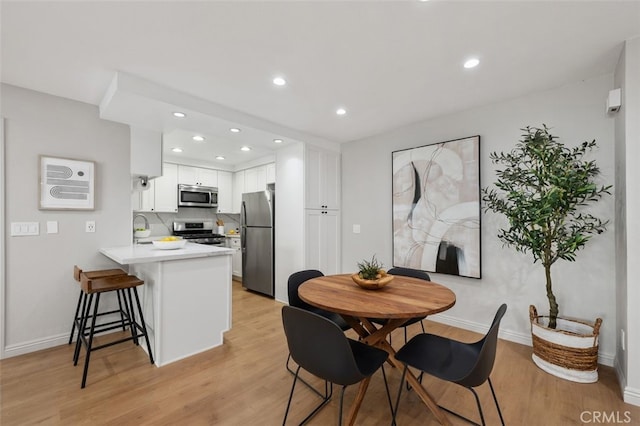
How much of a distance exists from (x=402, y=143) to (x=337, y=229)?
1593mm

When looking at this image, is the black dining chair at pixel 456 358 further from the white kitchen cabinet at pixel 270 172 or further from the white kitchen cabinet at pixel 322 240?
the white kitchen cabinet at pixel 270 172

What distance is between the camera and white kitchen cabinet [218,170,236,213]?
19.3 ft

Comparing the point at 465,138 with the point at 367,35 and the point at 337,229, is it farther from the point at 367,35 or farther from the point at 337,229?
the point at 337,229

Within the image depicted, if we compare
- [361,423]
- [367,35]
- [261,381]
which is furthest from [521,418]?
[367,35]

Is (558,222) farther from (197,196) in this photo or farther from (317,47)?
(197,196)

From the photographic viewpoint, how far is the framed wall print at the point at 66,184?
2.64m

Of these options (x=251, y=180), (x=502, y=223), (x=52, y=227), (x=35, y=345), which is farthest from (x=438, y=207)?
(x=35, y=345)

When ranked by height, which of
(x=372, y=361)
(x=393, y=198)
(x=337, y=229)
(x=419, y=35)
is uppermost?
(x=419, y=35)

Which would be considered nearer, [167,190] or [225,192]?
[167,190]

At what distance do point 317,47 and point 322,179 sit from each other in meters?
2.30

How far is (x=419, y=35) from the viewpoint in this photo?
1.85 metres

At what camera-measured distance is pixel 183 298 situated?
2.49 metres

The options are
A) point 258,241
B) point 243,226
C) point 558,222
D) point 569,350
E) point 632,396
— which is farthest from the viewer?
point 243,226

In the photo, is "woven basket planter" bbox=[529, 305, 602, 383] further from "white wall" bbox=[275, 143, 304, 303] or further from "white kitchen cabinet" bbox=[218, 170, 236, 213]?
"white kitchen cabinet" bbox=[218, 170, 236, 213]
